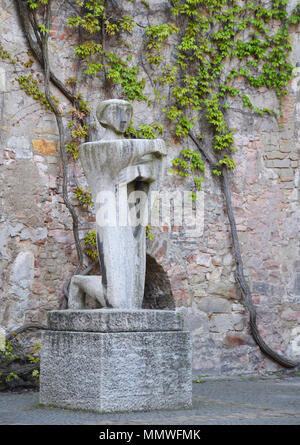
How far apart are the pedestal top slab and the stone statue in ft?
0.80

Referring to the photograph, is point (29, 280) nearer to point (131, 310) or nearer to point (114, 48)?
point (131, 310)

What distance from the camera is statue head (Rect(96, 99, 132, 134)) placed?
203 inches

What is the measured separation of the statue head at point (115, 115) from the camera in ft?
16.9

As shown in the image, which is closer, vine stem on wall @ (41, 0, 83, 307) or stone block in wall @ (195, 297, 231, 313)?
vine stem on wall @ (41, 0, 83, 307)

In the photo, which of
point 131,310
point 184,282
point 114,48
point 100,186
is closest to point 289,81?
point 114,48

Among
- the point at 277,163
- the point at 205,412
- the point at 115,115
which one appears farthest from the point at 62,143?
the point at 205,412

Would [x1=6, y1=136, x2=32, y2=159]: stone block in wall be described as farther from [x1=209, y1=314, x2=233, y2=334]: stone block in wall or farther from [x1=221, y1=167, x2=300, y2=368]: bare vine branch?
[x1=209, y1=314, x2=233, y2=334]: stone block in wall

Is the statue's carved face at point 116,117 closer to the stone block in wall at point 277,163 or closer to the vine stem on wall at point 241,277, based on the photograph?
the vine stem on wall at point 241,277

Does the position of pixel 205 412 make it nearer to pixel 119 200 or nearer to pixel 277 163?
pixel 119 200

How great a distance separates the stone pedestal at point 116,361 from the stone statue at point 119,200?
289 mm

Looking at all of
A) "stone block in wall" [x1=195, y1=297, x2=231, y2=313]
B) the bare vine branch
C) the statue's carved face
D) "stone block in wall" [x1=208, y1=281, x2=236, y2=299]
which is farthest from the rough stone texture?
the bare vine branch

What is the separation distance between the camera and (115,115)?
5172 mm

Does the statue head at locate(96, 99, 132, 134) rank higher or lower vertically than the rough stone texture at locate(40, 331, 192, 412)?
higher

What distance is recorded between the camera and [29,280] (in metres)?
6.94
